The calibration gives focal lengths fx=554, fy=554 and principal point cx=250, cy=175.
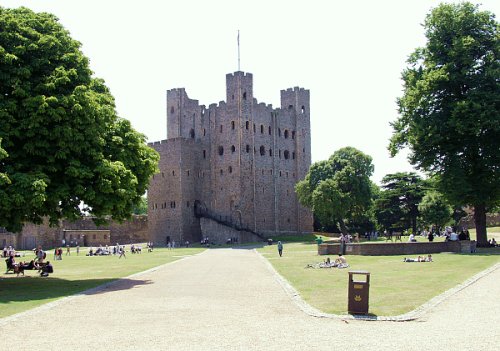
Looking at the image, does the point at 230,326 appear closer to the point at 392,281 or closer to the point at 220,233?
the point at 392,281

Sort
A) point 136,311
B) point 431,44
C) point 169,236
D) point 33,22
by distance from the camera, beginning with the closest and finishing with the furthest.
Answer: point 136,311 → point 33,22 → point 431,44 → point 169,236

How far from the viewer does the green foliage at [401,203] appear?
70.6m

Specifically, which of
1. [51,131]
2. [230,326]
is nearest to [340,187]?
[51,131]

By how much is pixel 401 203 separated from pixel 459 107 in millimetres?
40238

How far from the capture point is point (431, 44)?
3619cm

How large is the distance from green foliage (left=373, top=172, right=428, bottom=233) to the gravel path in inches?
2179

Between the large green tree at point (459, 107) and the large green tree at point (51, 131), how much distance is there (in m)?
20.7

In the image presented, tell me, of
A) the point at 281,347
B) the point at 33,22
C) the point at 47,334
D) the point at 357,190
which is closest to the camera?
the point at 281,347

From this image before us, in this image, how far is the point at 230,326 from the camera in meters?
11.3

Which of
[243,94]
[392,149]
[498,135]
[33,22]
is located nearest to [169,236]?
[243,94]

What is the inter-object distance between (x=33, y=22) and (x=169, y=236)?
56.1 m

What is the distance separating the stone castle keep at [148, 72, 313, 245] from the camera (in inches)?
2965

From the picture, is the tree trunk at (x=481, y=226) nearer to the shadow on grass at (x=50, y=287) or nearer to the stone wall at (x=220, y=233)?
the shadow on grass at (x=50, y=287)

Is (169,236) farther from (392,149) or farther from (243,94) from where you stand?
(392,149)
